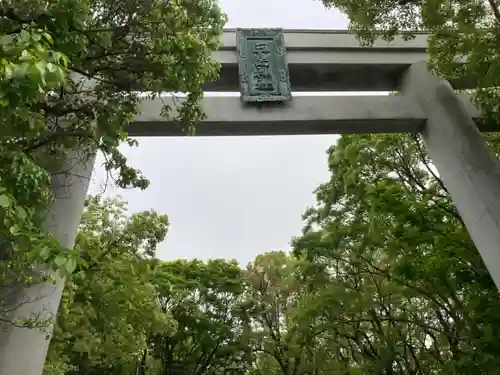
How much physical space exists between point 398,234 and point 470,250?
853 millimetres

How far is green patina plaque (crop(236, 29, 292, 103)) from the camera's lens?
5934 millimetres

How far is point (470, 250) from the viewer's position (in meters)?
6.14

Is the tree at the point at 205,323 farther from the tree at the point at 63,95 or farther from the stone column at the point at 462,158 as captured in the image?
the tree at the point at 63,95

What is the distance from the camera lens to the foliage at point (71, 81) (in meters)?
2.13

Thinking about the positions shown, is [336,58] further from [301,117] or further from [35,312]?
[35,312]

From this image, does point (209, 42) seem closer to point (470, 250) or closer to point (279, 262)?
point (470, 250)

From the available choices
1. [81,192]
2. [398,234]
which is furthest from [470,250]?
[81,192]

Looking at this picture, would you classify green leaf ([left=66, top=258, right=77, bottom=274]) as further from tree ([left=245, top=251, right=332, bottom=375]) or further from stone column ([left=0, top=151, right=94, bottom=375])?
tree ([left=245, top=251, right=332, bottom=375])

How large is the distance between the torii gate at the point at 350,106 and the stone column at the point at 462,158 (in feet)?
0.03

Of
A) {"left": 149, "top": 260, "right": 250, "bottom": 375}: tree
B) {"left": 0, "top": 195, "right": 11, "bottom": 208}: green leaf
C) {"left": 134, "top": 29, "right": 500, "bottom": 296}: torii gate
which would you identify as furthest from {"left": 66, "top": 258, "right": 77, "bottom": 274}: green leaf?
{"left": 149, "top": 260, "right": 250, "bottom": 375}: tree

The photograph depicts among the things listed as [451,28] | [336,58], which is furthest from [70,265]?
[336,58]

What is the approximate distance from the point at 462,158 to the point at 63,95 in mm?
4269

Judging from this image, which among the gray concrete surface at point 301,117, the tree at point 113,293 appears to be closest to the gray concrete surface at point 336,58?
the gray concrete surface at point 301,117

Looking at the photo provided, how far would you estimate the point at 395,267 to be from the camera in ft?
20.6
